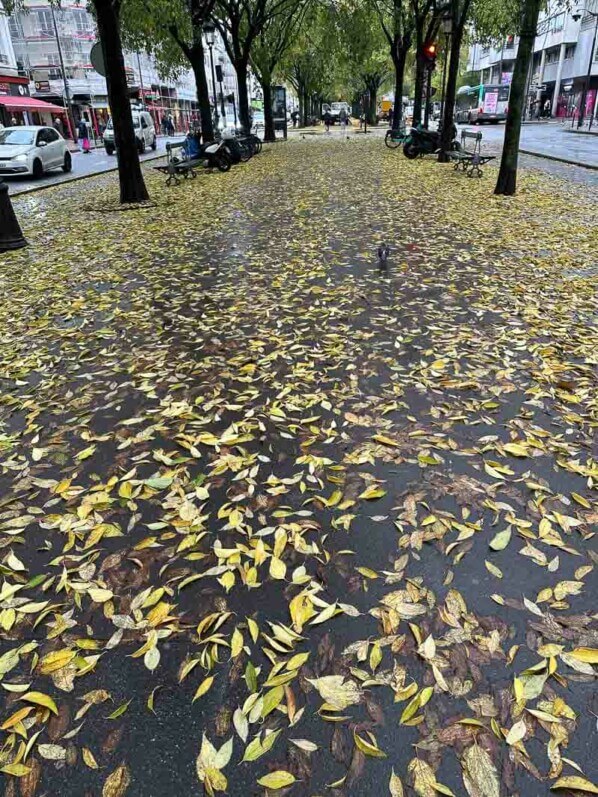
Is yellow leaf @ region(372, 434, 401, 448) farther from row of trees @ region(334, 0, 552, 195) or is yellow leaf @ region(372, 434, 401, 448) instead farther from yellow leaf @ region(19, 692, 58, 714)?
row of trees @ region(334, 0, 552, 195)

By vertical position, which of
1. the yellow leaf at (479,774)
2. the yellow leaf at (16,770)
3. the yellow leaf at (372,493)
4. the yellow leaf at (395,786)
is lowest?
the yellow leaf at (372,493)

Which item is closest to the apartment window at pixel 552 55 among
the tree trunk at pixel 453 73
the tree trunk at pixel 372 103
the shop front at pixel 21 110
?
the tree trunk at pixel 372 103

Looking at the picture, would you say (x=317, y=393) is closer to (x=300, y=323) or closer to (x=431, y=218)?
(x=300, y=323)

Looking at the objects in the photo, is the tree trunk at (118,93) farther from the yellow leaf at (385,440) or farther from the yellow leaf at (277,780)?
the yellow leaf at (277,780)

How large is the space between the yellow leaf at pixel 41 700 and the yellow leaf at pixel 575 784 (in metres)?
1.71

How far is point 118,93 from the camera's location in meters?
12.9

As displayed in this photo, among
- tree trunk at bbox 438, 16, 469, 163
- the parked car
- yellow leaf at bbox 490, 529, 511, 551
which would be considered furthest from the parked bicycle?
yellow leaf at bbox 490, 529, 511, 551

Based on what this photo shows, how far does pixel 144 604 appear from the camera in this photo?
2.65 meters

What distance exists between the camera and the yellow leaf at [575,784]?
1.86 metres

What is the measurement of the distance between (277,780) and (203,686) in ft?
1.52

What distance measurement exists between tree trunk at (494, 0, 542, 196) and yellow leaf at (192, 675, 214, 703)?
42.5 ft

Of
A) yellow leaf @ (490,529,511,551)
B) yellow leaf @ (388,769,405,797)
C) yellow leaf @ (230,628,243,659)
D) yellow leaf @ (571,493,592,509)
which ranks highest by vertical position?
yellow leaf @ (388,769,405,797)

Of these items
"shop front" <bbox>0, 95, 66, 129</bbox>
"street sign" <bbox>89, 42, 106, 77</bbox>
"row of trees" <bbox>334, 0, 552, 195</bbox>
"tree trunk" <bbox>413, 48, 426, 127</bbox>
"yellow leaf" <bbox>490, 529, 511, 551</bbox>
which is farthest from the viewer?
"shop front" <bbox>0, 95, 66, 129</bbox>

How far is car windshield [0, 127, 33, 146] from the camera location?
2080cm
